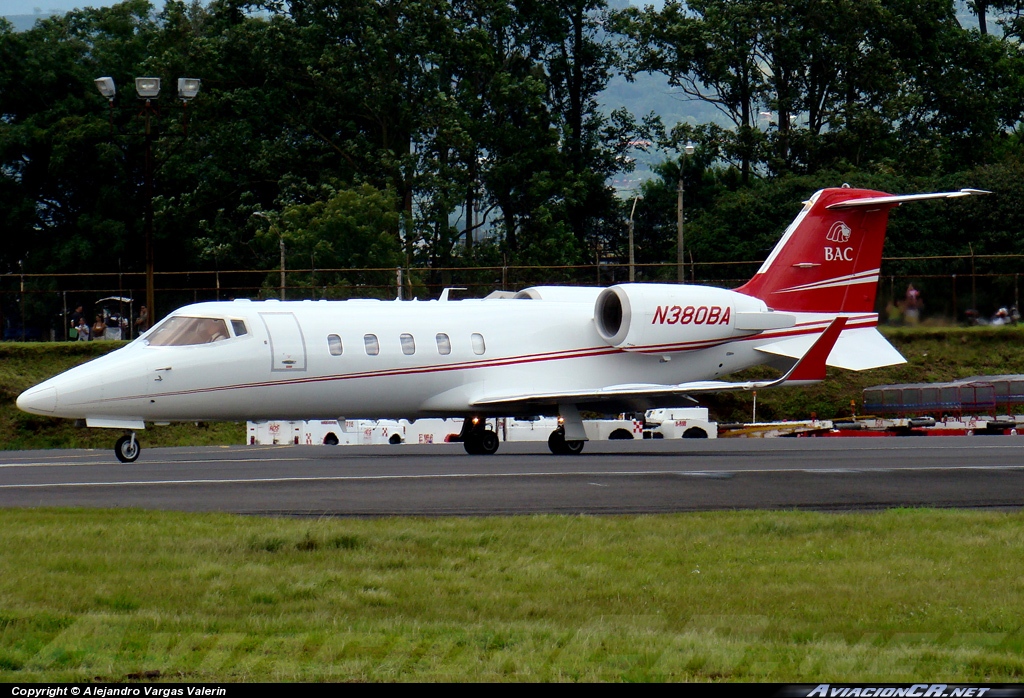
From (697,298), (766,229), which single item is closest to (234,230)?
(766,229)

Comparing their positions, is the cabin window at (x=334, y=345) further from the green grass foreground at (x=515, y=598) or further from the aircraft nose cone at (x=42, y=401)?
the green grass foreground at (x=515, y=598)

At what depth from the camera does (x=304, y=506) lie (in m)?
13.6

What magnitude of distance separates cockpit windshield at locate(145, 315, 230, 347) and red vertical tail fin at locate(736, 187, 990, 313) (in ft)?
39.1

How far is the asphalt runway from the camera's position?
13.7 metres

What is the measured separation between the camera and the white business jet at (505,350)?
832 inches

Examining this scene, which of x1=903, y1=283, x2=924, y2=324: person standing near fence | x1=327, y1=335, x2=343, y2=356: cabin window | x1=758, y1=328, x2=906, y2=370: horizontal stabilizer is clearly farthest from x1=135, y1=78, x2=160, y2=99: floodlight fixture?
x1=903, y1=283, x2=924, y2=324: person standing near fence

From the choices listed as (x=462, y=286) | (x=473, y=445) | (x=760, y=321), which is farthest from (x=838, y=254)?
(x=462, y=286)

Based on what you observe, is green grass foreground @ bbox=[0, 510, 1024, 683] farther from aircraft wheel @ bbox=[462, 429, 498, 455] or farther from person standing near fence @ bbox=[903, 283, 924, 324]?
person standing near fence @ bbox=[903, 283, 924, 324]

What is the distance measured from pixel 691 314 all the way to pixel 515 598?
17.7 meters

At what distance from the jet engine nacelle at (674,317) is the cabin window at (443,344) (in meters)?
3.35

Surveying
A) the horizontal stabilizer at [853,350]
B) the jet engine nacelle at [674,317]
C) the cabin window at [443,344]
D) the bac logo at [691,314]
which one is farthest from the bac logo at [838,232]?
the cabin window at [443,344]

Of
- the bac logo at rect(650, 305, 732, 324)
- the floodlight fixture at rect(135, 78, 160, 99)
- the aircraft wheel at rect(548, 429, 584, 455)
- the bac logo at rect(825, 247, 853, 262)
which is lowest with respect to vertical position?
the aircraft wheel at rect(548, 429, 584, 455)

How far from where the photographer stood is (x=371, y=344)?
23.0 meters

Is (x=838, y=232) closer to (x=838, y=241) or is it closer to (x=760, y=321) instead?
(x=838, y=241)
